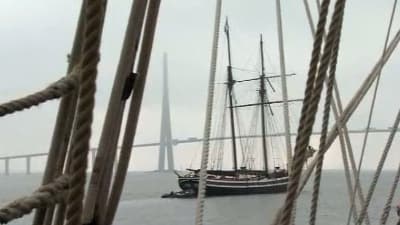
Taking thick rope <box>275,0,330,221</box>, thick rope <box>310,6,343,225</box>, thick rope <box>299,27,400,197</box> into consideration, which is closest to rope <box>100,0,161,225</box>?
thick rope <box>275,0,330,221</box>

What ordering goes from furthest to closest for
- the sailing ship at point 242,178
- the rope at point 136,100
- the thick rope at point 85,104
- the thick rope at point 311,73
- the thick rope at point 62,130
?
the sailing ship at point 242,178 → the thick rope at point 62,130 → the rope at point 136,100 → the thick rope at point 311,73 → the thick rope at point 85,104

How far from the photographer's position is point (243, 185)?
47969 mm

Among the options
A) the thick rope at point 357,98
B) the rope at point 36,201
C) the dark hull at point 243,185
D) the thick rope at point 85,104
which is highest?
the dark hull at point 243,185

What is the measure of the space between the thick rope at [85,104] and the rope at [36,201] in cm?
20

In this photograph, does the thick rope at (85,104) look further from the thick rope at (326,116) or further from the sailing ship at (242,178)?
the sailing ship at (242,178)

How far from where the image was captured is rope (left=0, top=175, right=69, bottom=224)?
4.21 ft

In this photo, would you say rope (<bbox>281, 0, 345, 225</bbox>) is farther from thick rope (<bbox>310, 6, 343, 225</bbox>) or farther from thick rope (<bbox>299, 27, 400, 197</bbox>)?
thick rope (<bbox>299, 27, 400, 197</bbox>)

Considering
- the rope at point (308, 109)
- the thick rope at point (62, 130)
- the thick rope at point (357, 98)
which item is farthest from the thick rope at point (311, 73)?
the thick rope at point (357, 98)

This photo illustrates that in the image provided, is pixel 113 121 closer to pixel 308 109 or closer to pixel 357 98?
pixel 308 109

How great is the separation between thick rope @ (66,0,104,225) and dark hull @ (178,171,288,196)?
45776 millimetres

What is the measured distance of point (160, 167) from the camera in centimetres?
9362

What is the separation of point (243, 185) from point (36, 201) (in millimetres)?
47035

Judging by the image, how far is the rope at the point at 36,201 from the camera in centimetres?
128

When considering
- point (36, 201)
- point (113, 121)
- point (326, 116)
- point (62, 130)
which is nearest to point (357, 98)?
point (326, 116)
